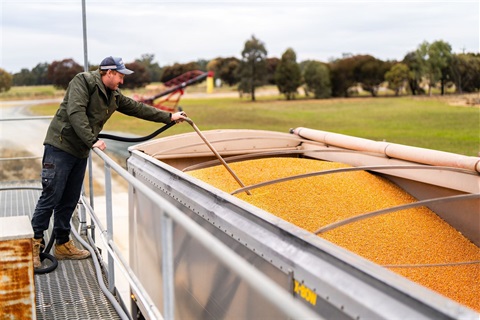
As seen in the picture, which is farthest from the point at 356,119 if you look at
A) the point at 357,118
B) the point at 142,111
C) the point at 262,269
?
the point at 262,269

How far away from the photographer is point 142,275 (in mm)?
5234

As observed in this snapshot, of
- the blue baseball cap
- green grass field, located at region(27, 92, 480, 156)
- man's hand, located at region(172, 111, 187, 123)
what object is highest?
the blue baseball cap

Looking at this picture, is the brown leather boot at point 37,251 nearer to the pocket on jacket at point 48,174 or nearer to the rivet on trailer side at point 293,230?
the pocket on jacket at point 48,174

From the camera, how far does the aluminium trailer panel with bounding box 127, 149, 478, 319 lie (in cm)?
212

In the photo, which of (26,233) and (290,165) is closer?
(26,233)

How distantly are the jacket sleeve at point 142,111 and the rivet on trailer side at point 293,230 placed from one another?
14.0 inches

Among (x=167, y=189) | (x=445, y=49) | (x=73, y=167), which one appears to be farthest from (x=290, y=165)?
(x=445, y=49)

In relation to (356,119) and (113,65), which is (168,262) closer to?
(113,65)

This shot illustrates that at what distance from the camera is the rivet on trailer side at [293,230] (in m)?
2.21

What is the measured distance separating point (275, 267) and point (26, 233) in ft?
5.69

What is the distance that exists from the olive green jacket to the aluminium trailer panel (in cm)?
57

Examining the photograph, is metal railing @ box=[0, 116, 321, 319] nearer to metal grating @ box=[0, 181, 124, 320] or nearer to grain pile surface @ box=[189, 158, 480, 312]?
metal grating @ box=[0, 181, 124, 320]

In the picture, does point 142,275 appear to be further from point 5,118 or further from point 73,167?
point 5,118

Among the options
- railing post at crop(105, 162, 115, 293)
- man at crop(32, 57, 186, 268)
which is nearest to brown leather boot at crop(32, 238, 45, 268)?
man at crop(32, 57, 186, 268)
